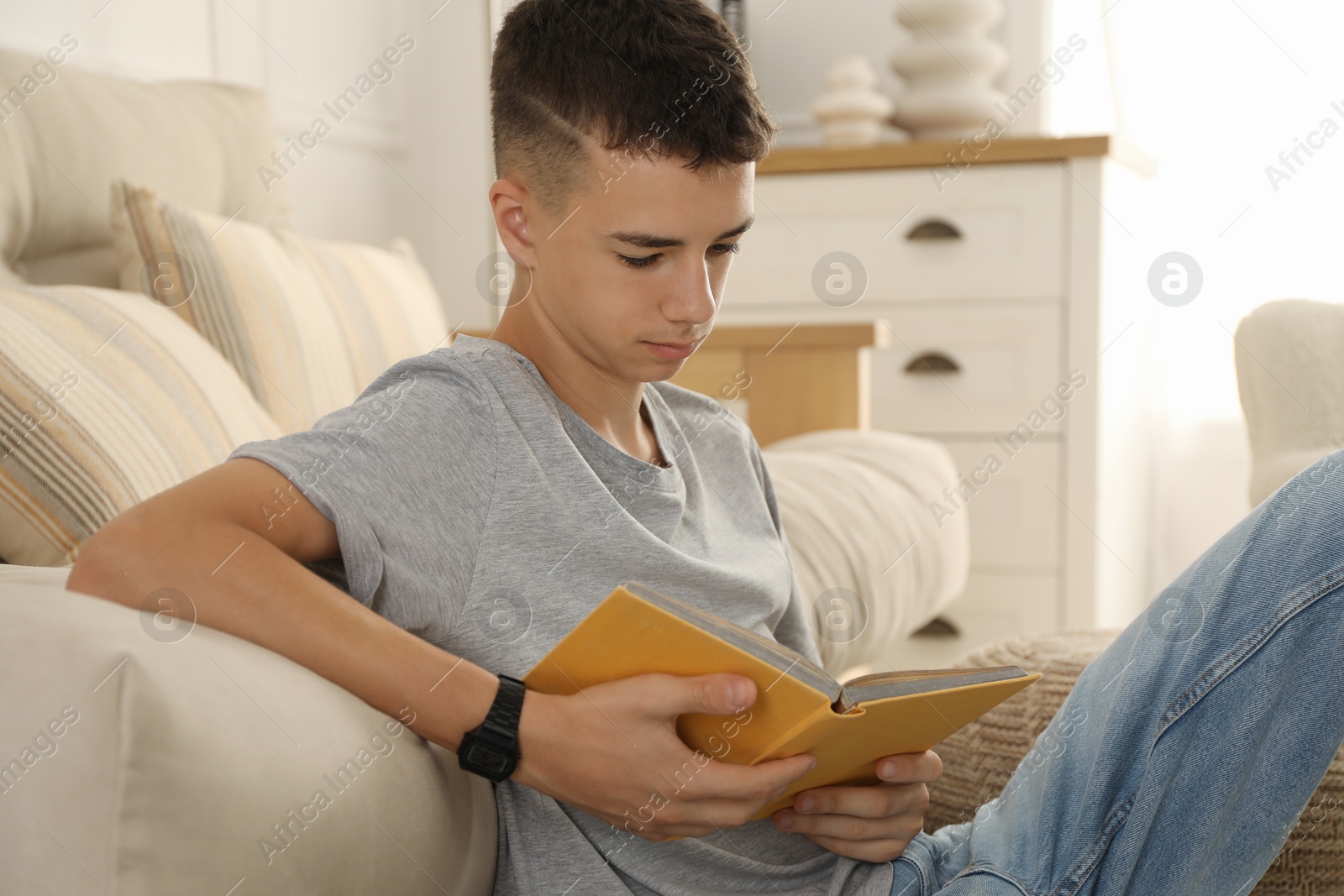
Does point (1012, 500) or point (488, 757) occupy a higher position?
point (488, 757)

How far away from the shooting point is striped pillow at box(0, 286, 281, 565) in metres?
0.73

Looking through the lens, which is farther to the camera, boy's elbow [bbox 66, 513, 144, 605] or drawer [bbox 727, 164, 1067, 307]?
drawer [bbox 727, 164, 1067, 307]

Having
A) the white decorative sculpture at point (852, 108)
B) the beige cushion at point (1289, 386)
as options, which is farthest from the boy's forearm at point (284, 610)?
the white decorative sculpture at point (852, 108)

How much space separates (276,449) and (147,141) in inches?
28.5

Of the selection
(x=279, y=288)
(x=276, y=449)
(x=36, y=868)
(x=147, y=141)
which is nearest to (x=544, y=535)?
(x=276, y=449)

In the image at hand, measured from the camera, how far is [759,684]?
54 cm

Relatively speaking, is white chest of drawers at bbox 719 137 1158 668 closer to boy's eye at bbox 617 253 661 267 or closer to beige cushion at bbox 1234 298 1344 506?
beige cushion at bbox 1234 298 1344 506

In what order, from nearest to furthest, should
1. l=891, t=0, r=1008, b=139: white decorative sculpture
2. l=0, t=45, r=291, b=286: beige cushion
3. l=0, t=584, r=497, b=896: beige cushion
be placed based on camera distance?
l=0, t=584, r=497, b=896: beige cushion
l=0, t=45, r=291, b=286: beige cushion
l=891, t=0, r=1008, b=139: white decorative sculpture

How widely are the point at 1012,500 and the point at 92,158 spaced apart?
5.21 ft

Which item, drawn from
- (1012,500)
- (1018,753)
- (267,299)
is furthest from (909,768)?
(1012,500)

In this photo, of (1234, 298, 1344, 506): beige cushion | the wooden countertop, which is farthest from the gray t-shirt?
the wooden countertop

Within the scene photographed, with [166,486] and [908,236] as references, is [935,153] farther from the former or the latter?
[166,486]

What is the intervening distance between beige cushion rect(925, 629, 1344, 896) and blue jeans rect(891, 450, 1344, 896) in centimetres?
18

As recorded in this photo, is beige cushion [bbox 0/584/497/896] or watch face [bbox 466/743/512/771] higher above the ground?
beige cushion [bbox 0/584/497/896]
